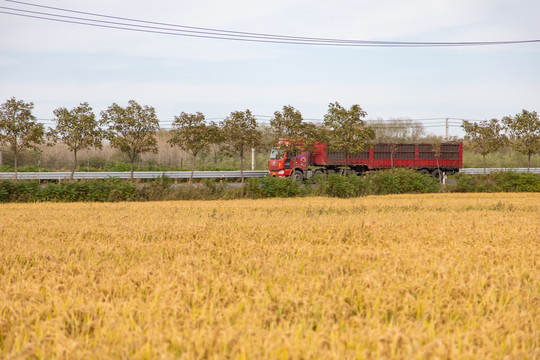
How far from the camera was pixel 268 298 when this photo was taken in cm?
369

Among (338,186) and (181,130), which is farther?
(181,130)

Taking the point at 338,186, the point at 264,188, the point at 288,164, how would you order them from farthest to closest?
the point at 288,164 < the point at 338,186 < the point at 264,188

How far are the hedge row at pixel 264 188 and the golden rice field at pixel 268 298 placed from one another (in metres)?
13.6

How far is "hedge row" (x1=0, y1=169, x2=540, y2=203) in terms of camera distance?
1966 cm

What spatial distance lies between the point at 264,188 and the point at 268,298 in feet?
60.9

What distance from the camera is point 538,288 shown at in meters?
4.42

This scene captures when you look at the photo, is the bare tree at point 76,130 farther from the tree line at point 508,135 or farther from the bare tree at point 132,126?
the tree line at point 508,135

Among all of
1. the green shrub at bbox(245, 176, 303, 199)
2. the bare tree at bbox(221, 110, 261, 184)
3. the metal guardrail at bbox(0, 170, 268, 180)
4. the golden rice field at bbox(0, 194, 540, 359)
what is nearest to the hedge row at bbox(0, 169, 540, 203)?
the green shrub at bbox(245, 176, 303, 199)

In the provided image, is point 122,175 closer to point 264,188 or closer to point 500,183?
point 264,188

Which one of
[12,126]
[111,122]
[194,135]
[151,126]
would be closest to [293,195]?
[194,135]

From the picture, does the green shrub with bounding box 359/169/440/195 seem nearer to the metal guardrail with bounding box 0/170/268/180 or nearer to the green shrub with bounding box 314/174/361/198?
the green shrub with bounding box 314/174/361/198

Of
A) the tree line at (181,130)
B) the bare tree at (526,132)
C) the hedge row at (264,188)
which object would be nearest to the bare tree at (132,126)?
the tree line at (181,130)

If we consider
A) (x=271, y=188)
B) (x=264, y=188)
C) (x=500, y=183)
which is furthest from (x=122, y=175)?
(x=500, y=183)

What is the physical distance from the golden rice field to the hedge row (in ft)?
44.6
